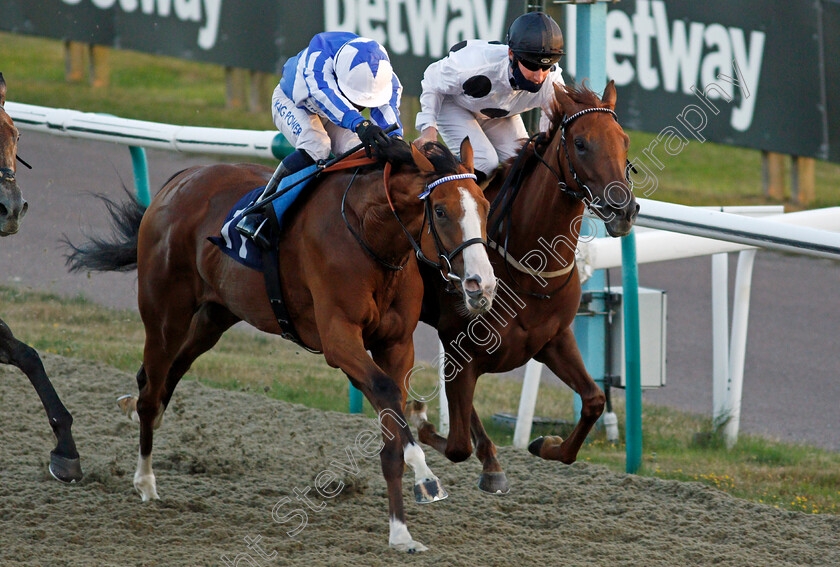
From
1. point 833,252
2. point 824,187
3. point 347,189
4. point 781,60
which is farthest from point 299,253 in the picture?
point 824,187

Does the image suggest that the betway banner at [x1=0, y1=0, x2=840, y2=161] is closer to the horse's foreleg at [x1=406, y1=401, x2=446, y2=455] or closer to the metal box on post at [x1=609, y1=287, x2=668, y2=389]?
the metal box on post at [x1=609, y1=287, x2=668, y2=389]

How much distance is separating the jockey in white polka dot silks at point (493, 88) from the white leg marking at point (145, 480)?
70.1 inches

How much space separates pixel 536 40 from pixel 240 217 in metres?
1.33

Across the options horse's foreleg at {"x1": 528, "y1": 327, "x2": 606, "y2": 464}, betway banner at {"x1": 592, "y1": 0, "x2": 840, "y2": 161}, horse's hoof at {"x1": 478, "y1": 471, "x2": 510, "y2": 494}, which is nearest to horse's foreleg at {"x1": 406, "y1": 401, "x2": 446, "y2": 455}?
horse's hoof at {"x1": 478, "y1": 471, "x2": 510, "y2": 494}

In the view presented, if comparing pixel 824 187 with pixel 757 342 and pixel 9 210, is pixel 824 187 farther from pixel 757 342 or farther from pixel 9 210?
pixel 9 210

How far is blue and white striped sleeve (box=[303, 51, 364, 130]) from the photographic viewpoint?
4129 millimetres

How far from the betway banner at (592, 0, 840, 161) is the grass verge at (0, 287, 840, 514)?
3926mm

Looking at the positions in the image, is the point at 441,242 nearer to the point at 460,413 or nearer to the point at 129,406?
the point at 460,413

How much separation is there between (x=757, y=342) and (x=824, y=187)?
508 cm

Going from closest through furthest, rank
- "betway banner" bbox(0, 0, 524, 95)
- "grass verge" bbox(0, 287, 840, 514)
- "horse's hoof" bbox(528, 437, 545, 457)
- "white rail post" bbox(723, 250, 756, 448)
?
1. "horse's hoof" bbox(528, 437, 545, 457)
2. "grass verge" bbox(0, 287, 840, 514)
3. "white rail post" bbox(723, 250, 756, 448)
4. "betway banner" bbox(0, 0, 524, 95)

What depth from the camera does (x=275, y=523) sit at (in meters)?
4.32

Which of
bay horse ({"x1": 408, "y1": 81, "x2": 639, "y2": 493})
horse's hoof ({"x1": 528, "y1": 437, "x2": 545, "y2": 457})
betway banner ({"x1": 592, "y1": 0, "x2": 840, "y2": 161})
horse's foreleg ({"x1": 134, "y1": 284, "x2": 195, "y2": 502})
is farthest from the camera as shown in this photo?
betway banner ({"x1": 592, "y1": 0, "x2": 840, "y2": 161})

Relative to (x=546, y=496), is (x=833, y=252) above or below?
above

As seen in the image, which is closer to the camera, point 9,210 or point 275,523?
point 9,210
